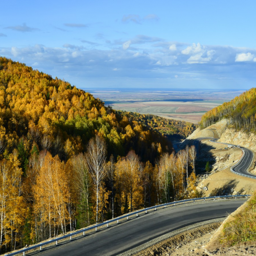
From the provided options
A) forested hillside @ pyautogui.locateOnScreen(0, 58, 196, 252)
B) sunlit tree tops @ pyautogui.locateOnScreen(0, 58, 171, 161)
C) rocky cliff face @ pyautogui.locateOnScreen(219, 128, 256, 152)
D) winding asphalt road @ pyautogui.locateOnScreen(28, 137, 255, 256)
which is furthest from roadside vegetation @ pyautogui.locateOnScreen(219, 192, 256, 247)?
rocky cliff face @ pyautogui.locateOnScreen(219, 128, 256, 152)

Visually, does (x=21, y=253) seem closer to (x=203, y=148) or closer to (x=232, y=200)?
(x=232, y=200)

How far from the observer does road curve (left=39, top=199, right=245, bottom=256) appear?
76.8 feet

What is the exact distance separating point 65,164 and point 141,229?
25.1 meters

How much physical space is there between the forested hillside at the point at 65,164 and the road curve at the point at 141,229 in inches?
326

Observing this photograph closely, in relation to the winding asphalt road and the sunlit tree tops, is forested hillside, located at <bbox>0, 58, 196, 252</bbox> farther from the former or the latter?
the winding asphalt road

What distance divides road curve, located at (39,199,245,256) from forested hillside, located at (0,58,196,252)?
8274mm

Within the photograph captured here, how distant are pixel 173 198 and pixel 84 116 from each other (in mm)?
50871

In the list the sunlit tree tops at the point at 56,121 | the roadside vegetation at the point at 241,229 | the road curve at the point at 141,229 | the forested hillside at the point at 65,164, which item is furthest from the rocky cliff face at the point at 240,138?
the roadside vegetation at the point at 241,229

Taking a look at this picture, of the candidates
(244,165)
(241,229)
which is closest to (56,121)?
(244,165)

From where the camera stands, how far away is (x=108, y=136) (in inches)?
3474

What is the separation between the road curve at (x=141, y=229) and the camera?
922 inches

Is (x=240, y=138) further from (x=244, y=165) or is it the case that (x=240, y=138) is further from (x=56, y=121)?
(x=56, y=121)

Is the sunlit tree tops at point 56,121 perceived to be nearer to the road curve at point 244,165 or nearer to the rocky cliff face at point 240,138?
the road curve at point 244,165

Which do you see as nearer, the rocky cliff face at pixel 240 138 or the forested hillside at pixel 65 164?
the forested hillside at pixel 65 164
